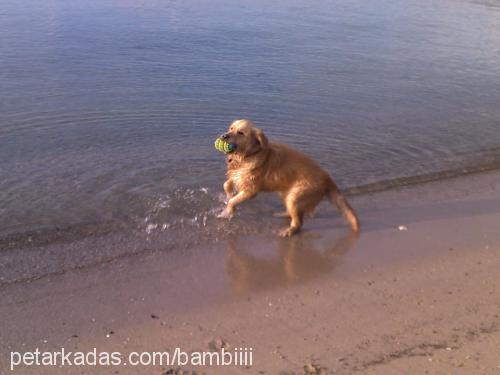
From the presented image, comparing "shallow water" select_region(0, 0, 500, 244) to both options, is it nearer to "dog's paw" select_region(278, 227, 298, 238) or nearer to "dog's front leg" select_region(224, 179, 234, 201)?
"dog's front leg" select_region(224, 179, 234, 201)

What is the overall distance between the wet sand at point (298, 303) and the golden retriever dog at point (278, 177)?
0.31 m

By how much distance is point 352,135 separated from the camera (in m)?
9.52

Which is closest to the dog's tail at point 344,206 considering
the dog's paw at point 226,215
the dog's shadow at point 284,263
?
the dog's shadow at point 284,263

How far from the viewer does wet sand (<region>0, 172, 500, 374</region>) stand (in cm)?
431

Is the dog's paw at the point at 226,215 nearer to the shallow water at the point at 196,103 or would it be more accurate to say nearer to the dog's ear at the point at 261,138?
the shallow water at the point at 196,103

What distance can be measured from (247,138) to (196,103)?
3.82 meters

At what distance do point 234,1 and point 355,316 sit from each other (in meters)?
16.3

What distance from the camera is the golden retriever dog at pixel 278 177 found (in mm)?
6609

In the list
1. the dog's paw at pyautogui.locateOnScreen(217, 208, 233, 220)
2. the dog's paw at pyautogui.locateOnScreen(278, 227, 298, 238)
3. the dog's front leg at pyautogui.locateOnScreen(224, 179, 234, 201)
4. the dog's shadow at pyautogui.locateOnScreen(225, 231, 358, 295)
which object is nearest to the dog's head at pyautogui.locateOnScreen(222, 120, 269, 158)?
the dog's front leg at pyautogui.locateOnScreen(224, 179, 234, 201)

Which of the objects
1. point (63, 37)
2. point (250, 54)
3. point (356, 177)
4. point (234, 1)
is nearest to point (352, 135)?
point (356, 177)

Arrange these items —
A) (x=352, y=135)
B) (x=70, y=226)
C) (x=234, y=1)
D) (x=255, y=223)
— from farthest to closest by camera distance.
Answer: (x=234, y=1)
(x=352, y=135)
(x=255, y=223)
(x=70, y=226)

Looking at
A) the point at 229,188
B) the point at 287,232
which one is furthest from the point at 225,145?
the point at 287,232

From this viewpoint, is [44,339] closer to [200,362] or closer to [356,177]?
[200,362]

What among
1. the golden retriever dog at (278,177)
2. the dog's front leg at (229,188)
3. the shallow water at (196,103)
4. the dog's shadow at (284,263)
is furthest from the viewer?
the shallow water at (196,103)
